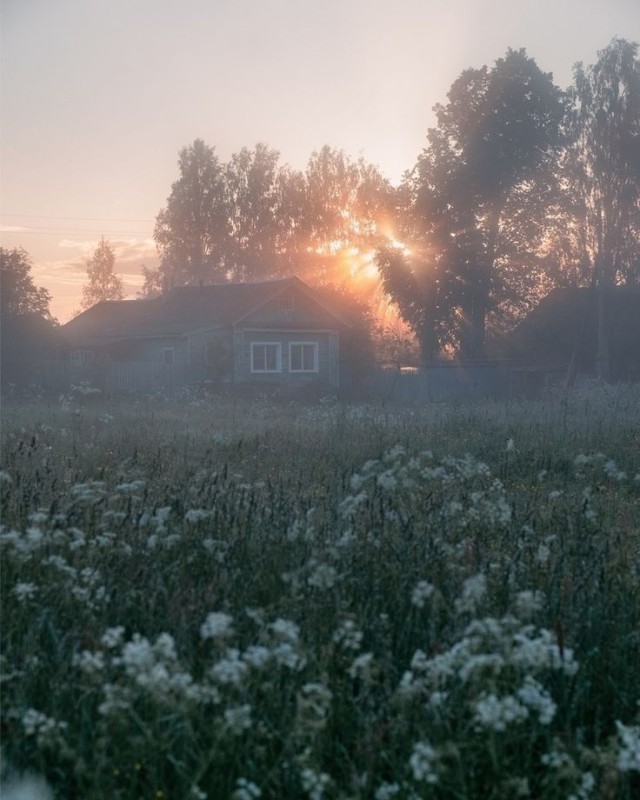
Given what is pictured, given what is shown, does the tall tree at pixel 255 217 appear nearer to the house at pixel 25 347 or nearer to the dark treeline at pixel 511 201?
the dark treeline at pixel 511 201

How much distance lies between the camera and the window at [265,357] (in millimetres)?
45719

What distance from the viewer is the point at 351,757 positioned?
149 inches

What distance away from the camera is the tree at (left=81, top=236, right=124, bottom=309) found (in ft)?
275

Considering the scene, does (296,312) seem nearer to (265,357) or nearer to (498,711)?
(265,357)

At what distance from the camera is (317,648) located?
426cm

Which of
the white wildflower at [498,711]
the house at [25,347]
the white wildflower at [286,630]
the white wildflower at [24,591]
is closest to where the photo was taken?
the white wildflower at [498,711]

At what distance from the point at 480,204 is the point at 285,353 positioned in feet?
35.7

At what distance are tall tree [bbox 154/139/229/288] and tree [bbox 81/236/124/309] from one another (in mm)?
13415

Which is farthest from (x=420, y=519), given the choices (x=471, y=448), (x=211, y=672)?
(x=471, y=448)

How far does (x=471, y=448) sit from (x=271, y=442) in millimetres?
2554

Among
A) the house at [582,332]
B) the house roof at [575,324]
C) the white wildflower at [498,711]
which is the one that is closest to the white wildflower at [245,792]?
the white wildflower at [498,711]

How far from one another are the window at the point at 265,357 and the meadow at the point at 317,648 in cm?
3867

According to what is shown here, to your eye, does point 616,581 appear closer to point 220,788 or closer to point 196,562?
point 196,562

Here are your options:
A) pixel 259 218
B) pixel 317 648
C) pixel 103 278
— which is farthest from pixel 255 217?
pixel 317 648
